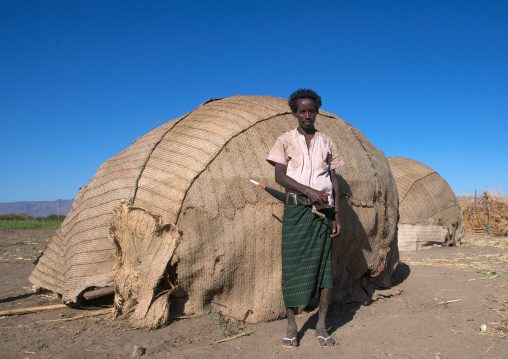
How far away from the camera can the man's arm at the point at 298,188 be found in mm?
3318

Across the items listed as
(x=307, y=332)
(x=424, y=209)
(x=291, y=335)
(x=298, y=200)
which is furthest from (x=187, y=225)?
(x=424, y=209)

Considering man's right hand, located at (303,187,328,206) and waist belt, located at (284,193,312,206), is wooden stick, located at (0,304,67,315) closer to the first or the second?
waist belt, located at (284,193,312,206)

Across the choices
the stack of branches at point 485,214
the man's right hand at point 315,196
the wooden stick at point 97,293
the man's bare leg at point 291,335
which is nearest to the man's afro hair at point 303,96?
the man's right hand at point 315,196

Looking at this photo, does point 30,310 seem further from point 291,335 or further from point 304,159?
point 304,159

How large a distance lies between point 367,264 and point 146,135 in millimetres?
2872

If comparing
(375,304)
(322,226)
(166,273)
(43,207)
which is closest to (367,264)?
(375,304)

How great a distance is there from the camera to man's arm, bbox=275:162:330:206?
3318mm

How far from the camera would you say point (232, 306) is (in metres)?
3.78

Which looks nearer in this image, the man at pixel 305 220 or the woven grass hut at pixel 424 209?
the man at pixel 305 220

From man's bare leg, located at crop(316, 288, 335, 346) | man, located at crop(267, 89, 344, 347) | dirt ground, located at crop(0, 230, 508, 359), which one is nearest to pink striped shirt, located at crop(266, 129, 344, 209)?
man, located at crop(267, 89, 344, 347)

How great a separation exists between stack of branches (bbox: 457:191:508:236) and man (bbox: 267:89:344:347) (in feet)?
38.8

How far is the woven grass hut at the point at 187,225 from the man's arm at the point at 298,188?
1.47 ft

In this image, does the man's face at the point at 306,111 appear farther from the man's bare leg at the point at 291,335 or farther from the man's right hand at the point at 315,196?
the man's bare leg at the point at 291,335

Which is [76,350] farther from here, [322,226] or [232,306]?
[322,226]
